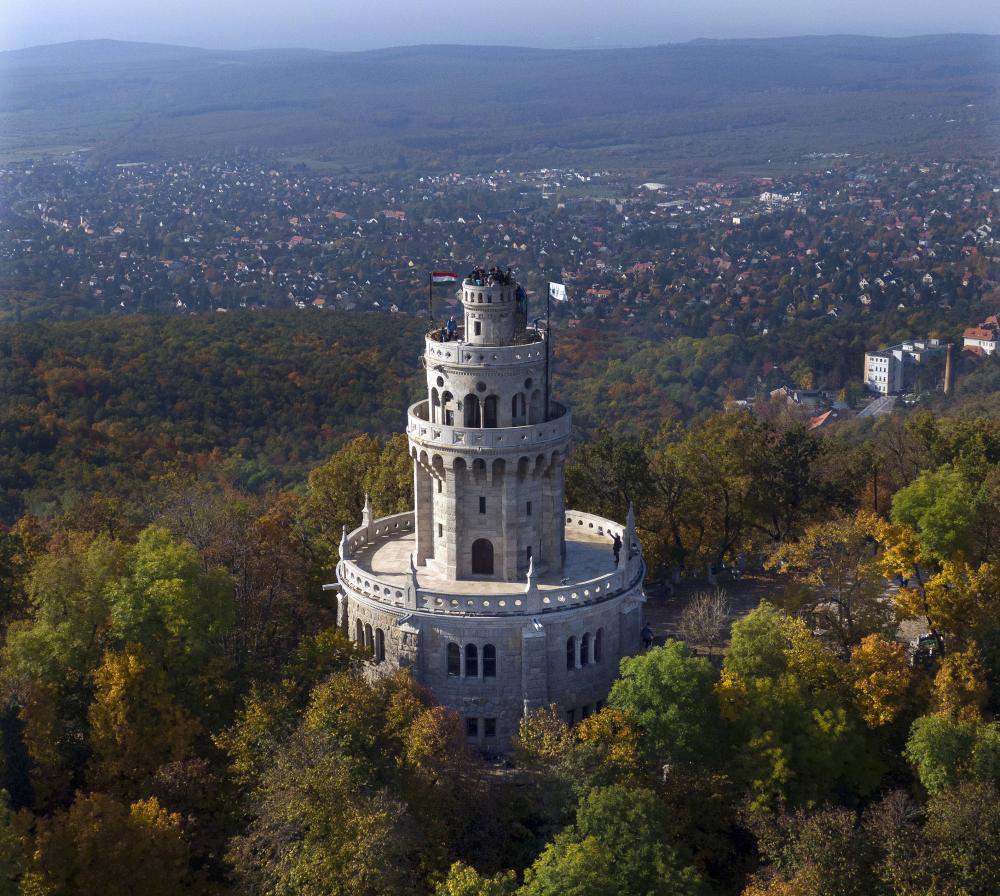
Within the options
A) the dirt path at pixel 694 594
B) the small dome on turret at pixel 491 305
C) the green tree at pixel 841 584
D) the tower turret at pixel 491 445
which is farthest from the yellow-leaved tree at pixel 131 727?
the green tree at pixel 841 584

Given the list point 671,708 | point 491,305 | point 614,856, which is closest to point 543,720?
point 671,708

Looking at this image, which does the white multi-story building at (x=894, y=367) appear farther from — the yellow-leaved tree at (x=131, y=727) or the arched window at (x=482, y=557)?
the yellow-leaved tree at (x=131, y=727)

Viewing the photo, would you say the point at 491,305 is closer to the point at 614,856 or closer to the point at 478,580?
the point at 478,580

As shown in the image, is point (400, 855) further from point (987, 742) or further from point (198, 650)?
point (987, 742)

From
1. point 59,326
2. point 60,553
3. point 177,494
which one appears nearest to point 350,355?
point 59,326

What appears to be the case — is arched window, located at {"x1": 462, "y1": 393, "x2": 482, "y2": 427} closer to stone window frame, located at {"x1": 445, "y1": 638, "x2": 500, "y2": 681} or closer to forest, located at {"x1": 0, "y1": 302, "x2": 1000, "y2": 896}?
stone window frame, located at {"x1": 445, "y1": 638, "x2": 500, "y2": 681}

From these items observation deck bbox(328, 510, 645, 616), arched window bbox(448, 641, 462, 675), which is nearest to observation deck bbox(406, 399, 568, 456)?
observation deck bbox(328, 510, 645, 616)

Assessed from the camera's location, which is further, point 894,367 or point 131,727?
point 894,367
